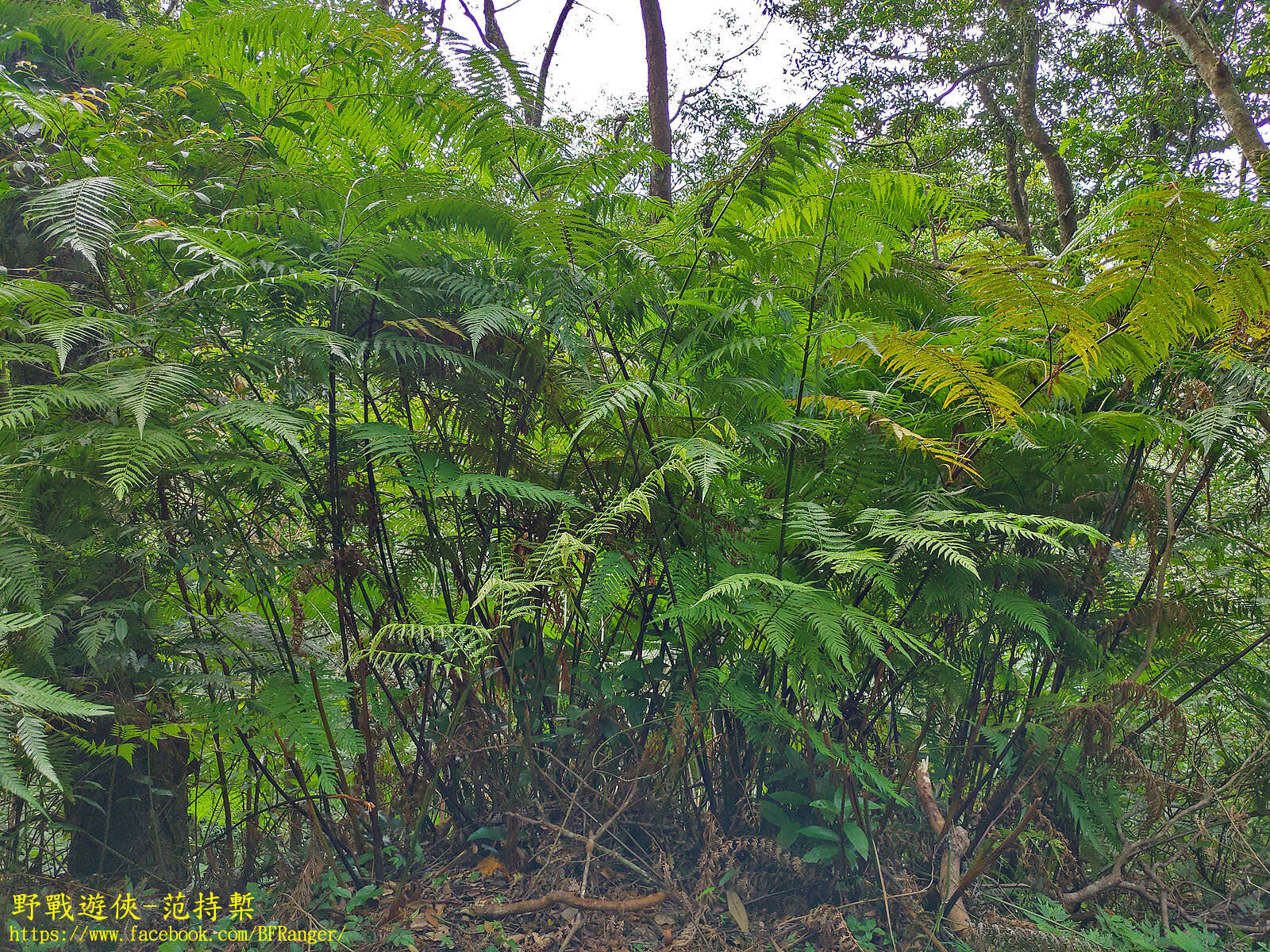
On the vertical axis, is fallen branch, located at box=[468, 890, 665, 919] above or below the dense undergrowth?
below

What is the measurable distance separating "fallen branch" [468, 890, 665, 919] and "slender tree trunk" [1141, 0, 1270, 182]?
5556 millimetres

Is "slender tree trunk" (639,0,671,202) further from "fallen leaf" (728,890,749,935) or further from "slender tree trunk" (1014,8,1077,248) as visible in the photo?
"fallen leaf" (728,890,749,935)

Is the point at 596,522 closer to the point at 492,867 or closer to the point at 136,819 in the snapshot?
the point at 492,867

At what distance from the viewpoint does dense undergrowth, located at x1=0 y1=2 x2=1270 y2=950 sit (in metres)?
1.67

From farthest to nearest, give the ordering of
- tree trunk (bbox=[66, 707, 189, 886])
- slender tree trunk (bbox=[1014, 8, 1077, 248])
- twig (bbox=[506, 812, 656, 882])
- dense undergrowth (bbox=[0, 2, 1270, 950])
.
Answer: slender tree trunk (bbox=[1014, 8, 1077, 248]) → twig (bbox=[506, 812, 656, 882]) → tree trunk (bbox=[66, 707, 189, 886]) → dense undergrowth (bbox=[0, 2, 1270, 950])

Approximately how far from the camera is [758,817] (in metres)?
2.01

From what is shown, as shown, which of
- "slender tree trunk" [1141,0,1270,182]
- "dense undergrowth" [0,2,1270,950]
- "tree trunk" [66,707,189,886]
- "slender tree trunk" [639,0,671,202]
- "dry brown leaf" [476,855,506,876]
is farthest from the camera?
"slender tree trunk" [639,0,671,202]

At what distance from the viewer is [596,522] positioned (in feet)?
5.44

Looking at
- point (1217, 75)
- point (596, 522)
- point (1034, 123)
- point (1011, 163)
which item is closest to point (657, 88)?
point (1217, 75)

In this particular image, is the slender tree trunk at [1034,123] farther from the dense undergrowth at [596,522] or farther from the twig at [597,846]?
the twig at [597,846]

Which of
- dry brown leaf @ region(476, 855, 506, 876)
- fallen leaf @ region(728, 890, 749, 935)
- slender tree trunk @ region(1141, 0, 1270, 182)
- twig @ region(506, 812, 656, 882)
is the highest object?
slender tree trunk @ region(1141, 0, 1270, 182)

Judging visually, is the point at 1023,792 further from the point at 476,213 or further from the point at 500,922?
the point at 476,213

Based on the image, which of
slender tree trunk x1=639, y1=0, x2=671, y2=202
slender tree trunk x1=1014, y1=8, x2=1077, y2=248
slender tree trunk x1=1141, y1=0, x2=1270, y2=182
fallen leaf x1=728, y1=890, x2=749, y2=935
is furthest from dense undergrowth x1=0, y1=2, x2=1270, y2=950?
slender tree trunk x1=1014, y1=8, x2=1077, y2=248

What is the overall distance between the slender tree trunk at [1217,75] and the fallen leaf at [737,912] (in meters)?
5.39
